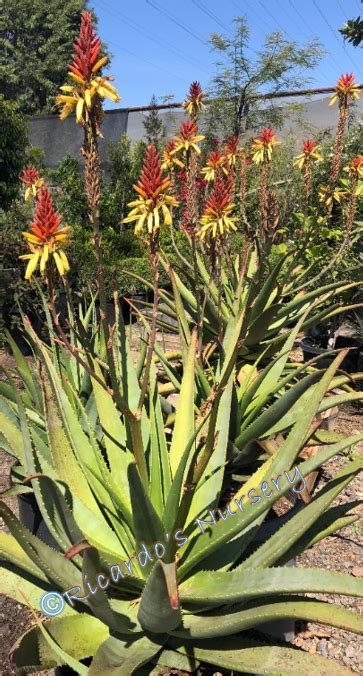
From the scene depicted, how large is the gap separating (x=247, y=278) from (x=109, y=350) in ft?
8.51

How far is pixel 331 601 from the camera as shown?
2.02m

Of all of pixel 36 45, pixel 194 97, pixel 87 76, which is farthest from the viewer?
pixel 36 45

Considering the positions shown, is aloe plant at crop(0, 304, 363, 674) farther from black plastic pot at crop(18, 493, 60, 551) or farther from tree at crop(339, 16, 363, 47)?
tree at crop(339, 16, 363, 47)

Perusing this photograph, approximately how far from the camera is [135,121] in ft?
47.8

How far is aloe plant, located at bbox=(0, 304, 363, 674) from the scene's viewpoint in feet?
3.90

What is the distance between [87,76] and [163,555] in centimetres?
119

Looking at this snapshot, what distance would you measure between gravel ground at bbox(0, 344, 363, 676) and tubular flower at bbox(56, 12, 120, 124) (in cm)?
168

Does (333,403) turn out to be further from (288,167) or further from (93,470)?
(288,167)

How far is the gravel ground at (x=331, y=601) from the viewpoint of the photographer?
181 centimetres

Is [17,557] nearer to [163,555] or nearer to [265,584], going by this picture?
[163,555]

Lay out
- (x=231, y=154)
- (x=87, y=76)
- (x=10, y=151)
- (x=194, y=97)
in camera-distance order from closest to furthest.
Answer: (x=87, y=76) < (x=194, y=97) < (x=231, y=154) < (x=10, y=151)

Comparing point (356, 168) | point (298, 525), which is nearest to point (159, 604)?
point (298, 525)

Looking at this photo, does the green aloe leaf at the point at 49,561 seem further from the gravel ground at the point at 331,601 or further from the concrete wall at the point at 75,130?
the concrete wall at the point at 75,130

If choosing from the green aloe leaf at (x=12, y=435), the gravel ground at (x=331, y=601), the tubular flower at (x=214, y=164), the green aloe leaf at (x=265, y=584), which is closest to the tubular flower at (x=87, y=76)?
the green aloe leaf at (x=12, y=435)
